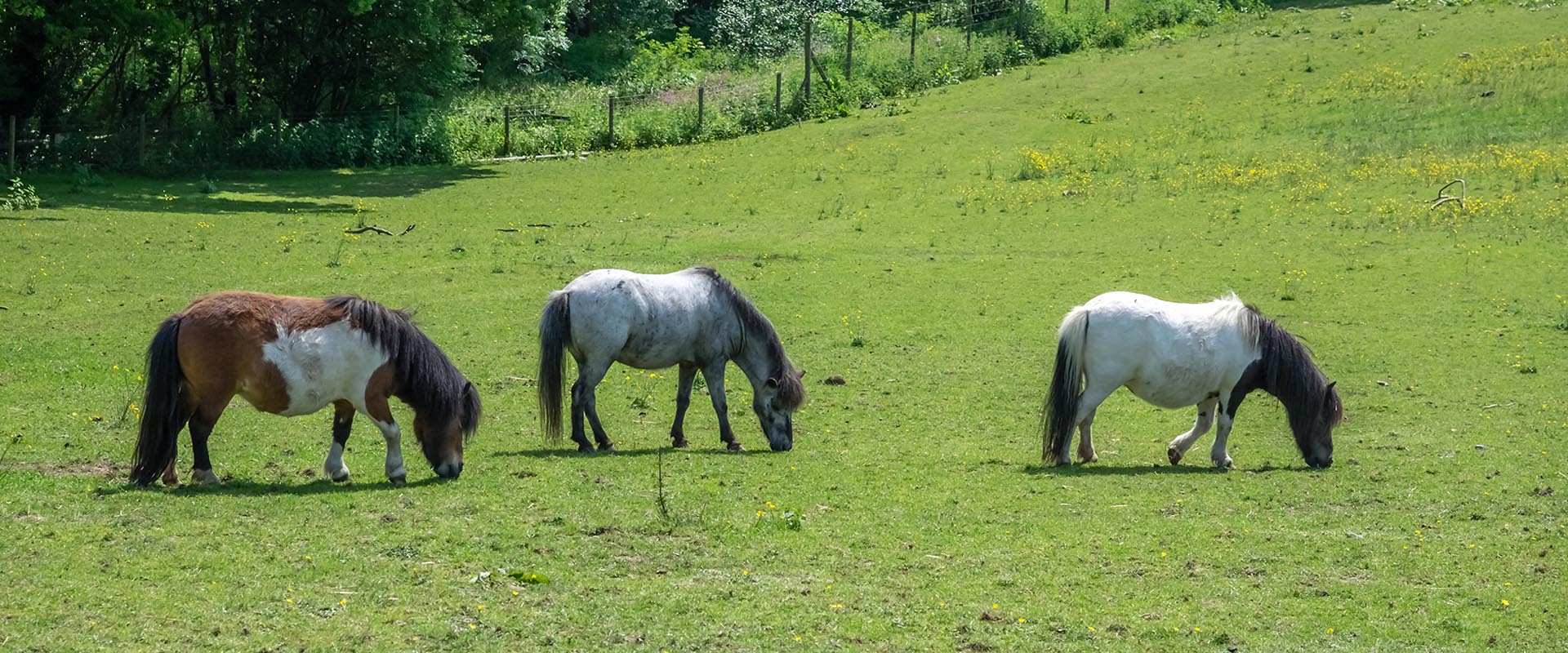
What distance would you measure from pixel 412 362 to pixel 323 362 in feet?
2.36

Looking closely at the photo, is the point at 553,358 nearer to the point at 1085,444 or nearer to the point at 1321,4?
the point at 1085,444

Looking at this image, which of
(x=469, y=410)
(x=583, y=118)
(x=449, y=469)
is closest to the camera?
(x=449, y=469)

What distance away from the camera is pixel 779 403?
14578mm

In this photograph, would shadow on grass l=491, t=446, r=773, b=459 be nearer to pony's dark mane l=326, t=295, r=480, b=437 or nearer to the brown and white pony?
the brown and white pony

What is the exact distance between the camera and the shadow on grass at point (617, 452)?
13.5m

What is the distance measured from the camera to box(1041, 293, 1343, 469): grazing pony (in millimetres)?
13922

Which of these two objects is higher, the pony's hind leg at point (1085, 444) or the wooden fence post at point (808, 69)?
the wooden fence post at point (808, 69)

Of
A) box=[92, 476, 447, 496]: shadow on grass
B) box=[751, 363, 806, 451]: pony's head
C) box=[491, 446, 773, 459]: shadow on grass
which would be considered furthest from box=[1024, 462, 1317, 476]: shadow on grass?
box=[92, 476, 447, 496]: shadow on grass

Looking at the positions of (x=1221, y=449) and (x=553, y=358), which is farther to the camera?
(x=1221, y=449)

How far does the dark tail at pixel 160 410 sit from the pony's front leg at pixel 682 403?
16.0 ft

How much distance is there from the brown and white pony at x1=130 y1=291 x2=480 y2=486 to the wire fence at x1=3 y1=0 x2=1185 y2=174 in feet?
85.9

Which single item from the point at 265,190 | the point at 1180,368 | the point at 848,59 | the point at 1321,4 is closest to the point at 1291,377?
the point at 1180,368

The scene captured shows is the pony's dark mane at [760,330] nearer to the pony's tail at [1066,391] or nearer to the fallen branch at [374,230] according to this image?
the pony's tail at [1066,391]

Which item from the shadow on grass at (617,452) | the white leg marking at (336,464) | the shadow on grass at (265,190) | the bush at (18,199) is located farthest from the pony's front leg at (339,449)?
the bush at (18,199)
